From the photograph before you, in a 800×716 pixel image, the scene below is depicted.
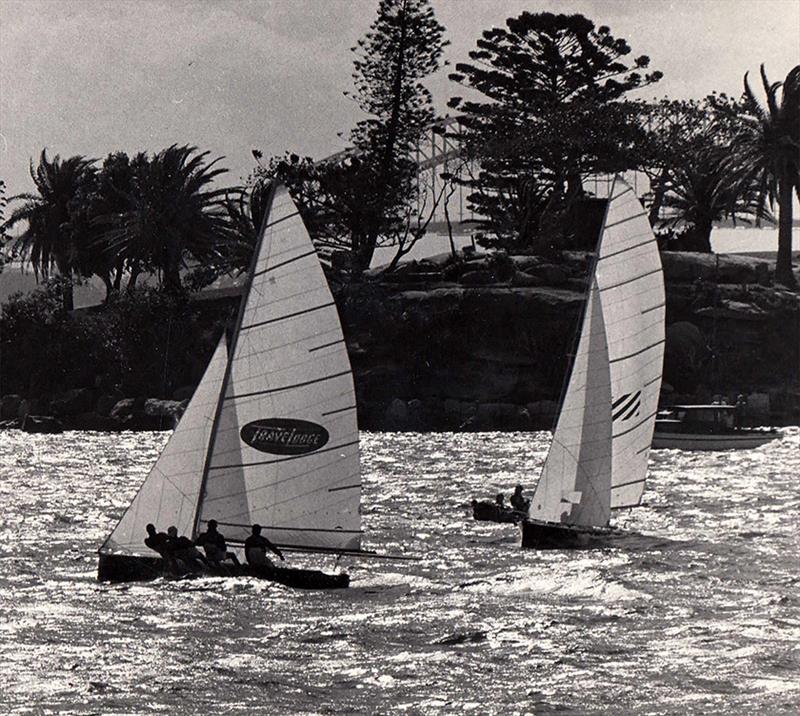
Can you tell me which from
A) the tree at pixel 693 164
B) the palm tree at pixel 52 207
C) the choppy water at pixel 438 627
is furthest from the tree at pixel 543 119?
the choppy water at pixel 438 627

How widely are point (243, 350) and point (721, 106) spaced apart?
232 feet

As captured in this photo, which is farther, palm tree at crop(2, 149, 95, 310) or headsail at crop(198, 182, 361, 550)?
palm tree at crop(2, 149, 95, 310)

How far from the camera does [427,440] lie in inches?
3083

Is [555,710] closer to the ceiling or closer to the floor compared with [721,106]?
closer to the floor

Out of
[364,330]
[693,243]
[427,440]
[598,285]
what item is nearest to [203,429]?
[598,285]

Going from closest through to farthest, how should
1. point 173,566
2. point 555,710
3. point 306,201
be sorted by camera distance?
1. point 555,710
2. point 173,566
3. point 306,201

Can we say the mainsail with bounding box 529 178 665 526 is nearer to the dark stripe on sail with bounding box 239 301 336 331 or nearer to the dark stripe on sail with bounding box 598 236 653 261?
the dark stripe on sail with bounding box 598 236 653 261

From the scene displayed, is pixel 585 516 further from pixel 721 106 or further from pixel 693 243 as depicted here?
pixel 693 243

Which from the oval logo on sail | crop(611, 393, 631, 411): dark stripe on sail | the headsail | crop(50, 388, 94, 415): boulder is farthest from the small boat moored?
the oval logo on sail

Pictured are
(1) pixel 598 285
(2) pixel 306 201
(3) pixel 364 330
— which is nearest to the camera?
(1) pixel 598 285

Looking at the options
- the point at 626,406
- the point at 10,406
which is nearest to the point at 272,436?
the point at 626,406

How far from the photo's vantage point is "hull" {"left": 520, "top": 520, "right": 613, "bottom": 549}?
119 ft

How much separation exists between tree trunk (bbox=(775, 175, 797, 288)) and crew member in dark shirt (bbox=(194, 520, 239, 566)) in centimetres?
6969

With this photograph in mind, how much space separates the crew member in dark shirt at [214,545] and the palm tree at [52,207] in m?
81.7
